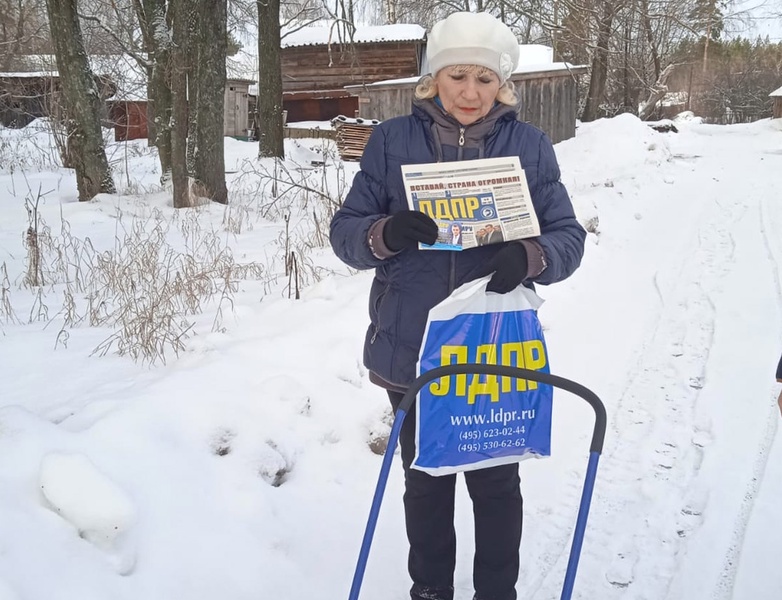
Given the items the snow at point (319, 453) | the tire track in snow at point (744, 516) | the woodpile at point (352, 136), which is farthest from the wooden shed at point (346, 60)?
the tire track in snow at point (744, 516)

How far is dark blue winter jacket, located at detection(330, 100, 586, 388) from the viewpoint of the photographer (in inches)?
87.1

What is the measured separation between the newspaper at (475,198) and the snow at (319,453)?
4.65 feet

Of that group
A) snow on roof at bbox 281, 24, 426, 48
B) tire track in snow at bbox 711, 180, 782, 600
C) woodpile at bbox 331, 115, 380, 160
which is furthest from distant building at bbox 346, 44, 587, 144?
tire track in snow at bbox 711, 180, 782, 600

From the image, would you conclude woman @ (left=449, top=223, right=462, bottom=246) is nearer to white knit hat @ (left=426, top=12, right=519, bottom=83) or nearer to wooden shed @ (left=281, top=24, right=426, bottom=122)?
white knit hat @ (left=426, top=12, right=519, bottom=83)

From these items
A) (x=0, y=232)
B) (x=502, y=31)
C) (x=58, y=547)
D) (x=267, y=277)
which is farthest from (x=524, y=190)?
(x=0, y=232)

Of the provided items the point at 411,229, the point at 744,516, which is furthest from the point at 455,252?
the point at 744,516

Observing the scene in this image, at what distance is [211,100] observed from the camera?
9.95 metres

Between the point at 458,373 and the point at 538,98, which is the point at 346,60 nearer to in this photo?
the point at 538,98

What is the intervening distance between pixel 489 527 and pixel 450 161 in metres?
1.17

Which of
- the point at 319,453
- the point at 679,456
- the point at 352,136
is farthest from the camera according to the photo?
the point at 352,136

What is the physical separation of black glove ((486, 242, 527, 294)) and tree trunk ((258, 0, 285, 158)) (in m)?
12.0

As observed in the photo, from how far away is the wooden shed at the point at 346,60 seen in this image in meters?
25.4

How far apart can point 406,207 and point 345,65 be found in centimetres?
2558

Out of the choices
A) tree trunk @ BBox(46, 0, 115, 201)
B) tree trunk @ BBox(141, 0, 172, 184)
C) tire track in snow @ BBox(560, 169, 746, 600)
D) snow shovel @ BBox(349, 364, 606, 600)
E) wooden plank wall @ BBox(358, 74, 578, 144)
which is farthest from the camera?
wooden plank wall @ BBox(358, 74, 578, 144)
